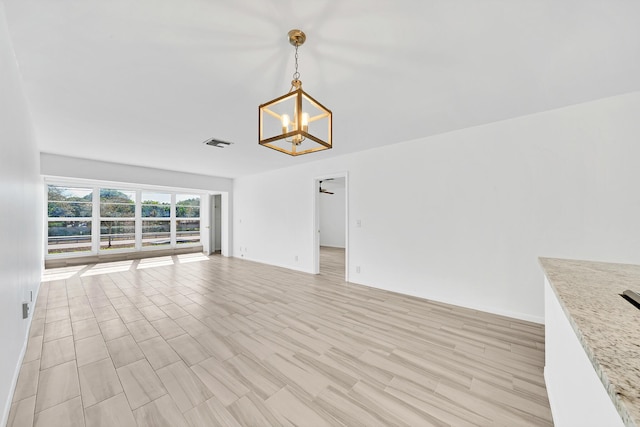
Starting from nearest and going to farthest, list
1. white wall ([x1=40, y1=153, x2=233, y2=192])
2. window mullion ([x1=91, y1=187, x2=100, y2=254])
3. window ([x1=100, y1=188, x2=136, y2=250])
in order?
white wall ([x1=40, y1=153, x2=233, y2=192]), window mullion ([x1=91, y1=187, x2=100, y2=254]), window ([x1=100, y1=188, x2=136, y2=250])

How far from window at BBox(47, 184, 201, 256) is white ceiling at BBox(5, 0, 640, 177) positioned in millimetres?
4261

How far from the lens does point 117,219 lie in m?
6.77

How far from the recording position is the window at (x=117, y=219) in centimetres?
603

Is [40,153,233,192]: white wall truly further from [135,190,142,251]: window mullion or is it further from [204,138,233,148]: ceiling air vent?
[204,138,233,148]: ceiling air vent

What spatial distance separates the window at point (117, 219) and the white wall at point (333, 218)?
15.8 ft

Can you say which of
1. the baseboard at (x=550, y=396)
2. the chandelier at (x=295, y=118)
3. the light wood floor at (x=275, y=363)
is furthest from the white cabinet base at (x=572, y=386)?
the chandelier at (x=295, y=118)

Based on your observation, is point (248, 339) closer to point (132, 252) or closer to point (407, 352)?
point (407, 352)

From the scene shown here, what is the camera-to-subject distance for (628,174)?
2338 millimetres

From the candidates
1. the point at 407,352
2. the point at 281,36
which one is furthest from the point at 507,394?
the point at 281,36

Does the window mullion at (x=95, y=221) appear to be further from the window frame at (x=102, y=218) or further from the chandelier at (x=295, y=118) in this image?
the chandelier at (x=295, y=118)

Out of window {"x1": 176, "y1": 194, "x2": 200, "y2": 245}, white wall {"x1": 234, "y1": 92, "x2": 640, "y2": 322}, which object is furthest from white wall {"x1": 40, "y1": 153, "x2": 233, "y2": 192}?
white wall {"x1": 234, "y1": 92, "x2": 640, "y2": 322}

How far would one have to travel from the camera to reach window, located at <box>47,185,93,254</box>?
591 centimetres

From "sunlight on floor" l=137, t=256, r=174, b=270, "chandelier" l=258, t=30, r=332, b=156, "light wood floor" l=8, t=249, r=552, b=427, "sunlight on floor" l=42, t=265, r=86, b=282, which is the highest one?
"chandelier" l=258, t=30, r=332, b=156

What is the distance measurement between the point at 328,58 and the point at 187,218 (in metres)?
7.87
